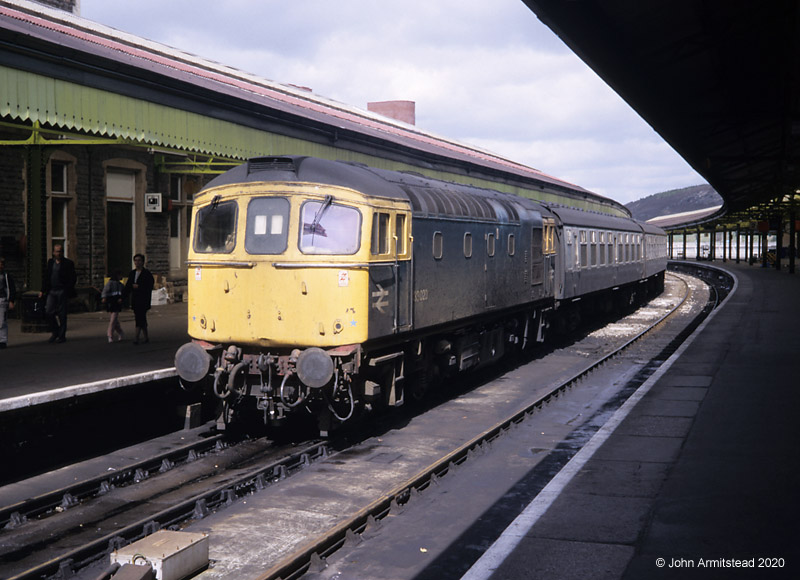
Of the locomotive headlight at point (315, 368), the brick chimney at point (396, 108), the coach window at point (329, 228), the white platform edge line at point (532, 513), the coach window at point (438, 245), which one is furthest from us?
the brick chimney at point (396, 108)

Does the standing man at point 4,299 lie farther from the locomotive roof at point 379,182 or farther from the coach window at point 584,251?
the coach window at point 584,251

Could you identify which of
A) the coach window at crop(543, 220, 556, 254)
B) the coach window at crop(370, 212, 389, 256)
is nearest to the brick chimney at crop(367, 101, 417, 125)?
the coach window at crop(543, 220, 556, 254)

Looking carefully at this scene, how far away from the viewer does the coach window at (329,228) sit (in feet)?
33.8

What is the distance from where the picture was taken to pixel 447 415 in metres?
13.3

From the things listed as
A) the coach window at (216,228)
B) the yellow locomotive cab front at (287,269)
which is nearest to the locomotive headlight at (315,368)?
the yellow locomotive cab front at (287,269)

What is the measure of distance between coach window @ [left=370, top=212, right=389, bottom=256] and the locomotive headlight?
62.4 inches

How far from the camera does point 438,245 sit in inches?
503

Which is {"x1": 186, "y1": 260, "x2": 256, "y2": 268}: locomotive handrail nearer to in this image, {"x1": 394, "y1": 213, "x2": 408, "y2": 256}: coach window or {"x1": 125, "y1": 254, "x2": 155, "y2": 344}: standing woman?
{"x1": 394, "y1": 213, "x2": 408, "y2": 256}: coach window

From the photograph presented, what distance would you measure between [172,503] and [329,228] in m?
3.87

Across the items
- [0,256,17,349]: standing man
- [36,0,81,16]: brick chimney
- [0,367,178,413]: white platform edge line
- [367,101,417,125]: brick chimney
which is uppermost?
[367,101,417,125]: brick chimney

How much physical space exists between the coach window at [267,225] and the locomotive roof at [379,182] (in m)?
0.33

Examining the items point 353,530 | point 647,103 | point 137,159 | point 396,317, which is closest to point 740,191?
point 647,103

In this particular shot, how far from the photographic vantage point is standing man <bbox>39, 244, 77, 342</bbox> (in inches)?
568

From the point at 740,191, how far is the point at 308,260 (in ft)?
123
